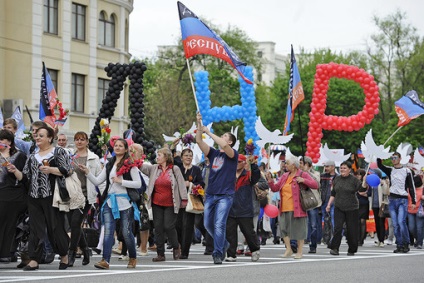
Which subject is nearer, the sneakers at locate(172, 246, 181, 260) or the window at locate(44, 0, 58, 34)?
the sneakers at locate(172, 246, 181, 260)

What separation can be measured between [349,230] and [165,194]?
12.8ft

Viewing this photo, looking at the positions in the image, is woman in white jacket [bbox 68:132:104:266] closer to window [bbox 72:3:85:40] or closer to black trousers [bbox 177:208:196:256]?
black trousers [bbox 177:208:196:256]

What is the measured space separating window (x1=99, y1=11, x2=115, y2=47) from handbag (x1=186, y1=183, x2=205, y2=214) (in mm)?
29969

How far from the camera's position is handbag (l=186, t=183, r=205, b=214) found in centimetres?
1850

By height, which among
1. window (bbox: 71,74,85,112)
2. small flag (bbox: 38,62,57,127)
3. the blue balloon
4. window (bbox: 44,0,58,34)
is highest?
window (bbox: 44,0,58,34)

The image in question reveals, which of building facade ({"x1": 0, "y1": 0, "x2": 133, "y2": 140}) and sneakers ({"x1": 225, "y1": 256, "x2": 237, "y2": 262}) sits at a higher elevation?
building facade ({"x1": 0, "y1": 0, "x2": 133, "y2": 140})

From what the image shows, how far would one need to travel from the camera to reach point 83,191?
16.1m

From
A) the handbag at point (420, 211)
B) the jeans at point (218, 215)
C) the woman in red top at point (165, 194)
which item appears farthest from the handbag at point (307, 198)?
the handbag at point (420, 211)

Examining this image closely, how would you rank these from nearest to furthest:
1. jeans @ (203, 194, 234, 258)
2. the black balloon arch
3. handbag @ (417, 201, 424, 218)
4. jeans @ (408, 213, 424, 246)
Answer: jeans @ (203, 194, 234, 258)
jeans @ (408, 213, 424, 246)
handbag @ (417, 201, 424, 218)
the black balloon arch

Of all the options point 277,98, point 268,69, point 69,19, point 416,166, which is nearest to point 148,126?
point 277,98

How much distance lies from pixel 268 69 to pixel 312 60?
78.6 metres

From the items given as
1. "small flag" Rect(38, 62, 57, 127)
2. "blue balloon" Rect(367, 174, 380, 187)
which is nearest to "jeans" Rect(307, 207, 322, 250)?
"blue balloon" Rect(367, 174, 380, 187)

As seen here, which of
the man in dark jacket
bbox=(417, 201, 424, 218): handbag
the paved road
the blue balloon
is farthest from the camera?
bbox=(417, 201, 424, 218): handbag

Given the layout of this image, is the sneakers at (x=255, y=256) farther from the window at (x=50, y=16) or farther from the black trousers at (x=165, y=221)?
the window at (x=50, y=16)
